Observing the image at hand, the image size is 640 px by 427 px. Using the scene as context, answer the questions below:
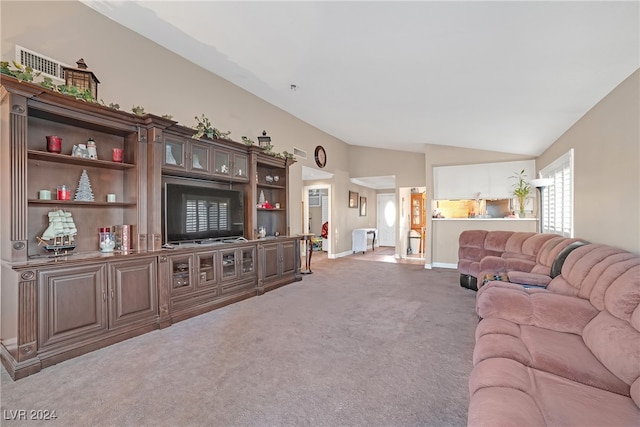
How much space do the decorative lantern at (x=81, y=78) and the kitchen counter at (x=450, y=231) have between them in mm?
6298

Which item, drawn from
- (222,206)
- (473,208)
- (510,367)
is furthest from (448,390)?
(473,208)

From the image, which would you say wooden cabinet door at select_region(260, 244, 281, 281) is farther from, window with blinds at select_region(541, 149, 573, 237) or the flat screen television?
window with blinds at select_region(541, 149, 573, 237)

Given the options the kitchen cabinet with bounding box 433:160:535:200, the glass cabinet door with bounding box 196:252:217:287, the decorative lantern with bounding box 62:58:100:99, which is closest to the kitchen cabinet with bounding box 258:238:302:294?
the glass cabinet door with bounding box 196:252:217:287

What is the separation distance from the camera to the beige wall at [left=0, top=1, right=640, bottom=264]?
250 cm

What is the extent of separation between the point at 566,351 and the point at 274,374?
183cm

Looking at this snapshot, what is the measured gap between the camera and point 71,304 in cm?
251

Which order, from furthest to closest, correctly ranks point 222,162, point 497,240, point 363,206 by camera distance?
point 363,206
point 497,240
point 222,162

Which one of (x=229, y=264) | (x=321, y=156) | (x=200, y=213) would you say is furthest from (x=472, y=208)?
(x=200, y=213)

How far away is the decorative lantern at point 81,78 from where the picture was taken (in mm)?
2742

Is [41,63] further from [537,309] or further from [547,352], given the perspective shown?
[537,309]

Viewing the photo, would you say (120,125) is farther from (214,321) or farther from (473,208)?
(473,208)

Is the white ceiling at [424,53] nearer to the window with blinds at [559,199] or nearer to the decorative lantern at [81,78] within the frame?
the window with blinds at [559,199]

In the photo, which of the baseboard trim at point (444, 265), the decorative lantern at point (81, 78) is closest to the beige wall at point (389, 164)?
the baseboard trim at point (444, 265)

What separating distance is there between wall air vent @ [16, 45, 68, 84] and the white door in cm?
968
